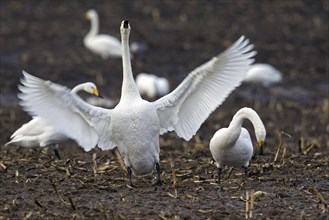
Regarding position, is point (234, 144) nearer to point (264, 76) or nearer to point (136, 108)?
point (136, 108)

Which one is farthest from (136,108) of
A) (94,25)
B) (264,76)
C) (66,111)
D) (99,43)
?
(94,25)

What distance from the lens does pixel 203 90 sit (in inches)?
395

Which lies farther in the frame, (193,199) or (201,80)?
(201,80)

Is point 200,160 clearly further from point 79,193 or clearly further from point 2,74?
point 2,74

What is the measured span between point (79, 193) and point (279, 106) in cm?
990

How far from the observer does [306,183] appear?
996cm

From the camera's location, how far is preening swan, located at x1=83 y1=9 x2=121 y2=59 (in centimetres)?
2403

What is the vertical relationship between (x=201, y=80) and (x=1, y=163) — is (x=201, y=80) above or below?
above

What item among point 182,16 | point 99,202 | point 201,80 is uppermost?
point 182,16

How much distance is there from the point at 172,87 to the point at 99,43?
3.42m

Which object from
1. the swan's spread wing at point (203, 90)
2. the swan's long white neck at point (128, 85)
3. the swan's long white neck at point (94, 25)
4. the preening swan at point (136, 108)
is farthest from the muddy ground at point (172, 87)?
the swan's long white neck at point (128, 85)

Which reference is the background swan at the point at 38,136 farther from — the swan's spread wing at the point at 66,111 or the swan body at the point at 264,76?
the swan body at the point at 264,76

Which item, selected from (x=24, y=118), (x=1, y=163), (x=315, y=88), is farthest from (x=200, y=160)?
(x=315, y=88)

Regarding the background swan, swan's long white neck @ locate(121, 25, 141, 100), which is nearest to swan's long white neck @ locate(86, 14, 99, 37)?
the background swan
